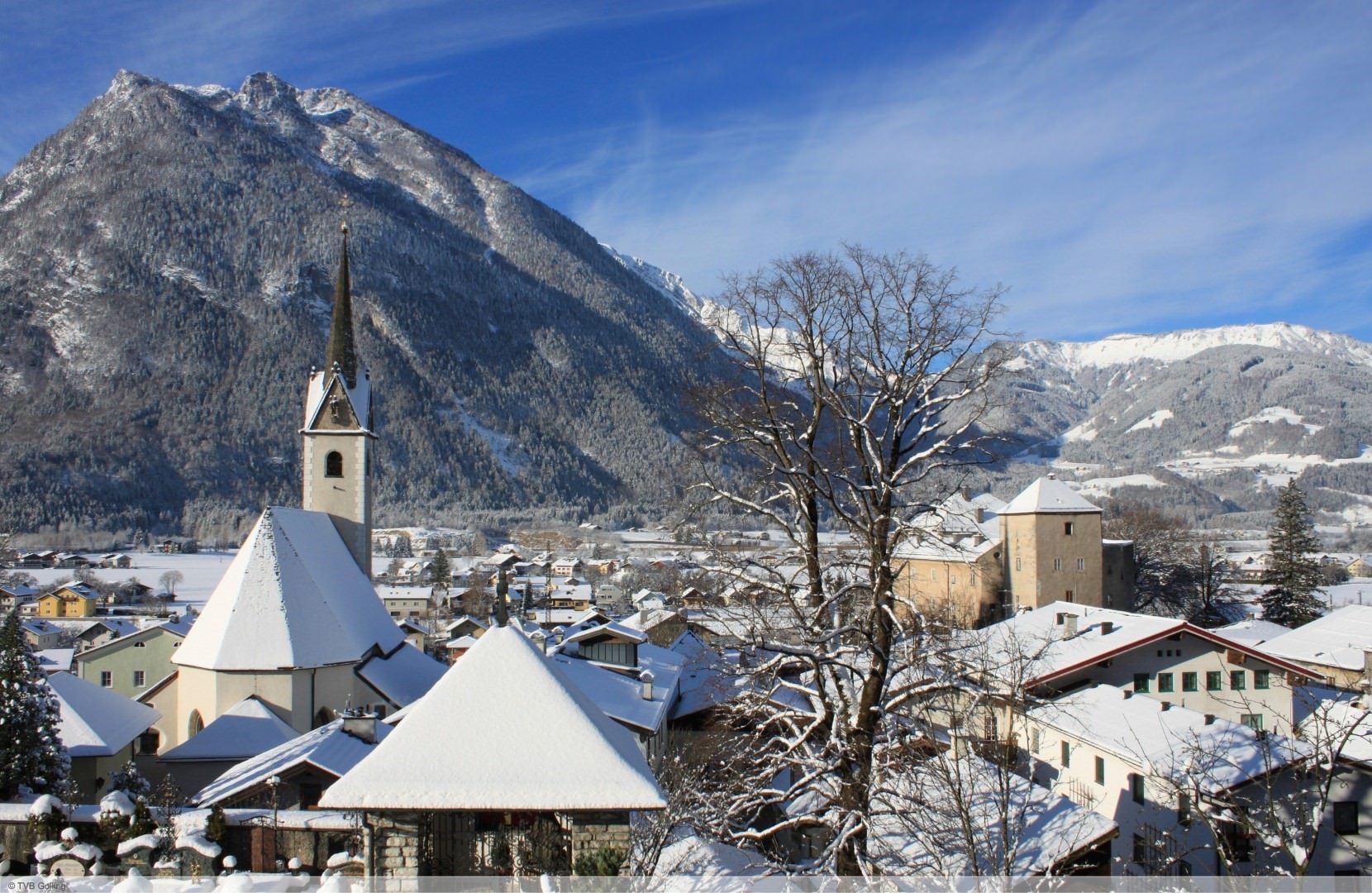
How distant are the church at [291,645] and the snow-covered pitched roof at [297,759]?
2.64 m

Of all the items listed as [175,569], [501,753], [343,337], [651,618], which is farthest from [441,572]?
[501,753]

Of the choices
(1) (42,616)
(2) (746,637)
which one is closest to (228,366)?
(1) (42,616)

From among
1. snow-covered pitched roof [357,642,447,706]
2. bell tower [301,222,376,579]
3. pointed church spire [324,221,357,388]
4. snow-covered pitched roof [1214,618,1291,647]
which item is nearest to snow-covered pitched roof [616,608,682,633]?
bell tower [301,222,376,579]

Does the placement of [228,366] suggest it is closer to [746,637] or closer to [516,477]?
[516,477]

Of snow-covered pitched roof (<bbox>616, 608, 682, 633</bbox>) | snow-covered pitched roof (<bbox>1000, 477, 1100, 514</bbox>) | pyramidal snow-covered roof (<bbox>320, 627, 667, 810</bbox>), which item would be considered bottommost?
snow-covered pitched roof (<bbox>616, 608, 682, 633</bbox>)

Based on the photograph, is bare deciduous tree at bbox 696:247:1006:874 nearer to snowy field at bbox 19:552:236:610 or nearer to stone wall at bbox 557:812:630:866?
stone wall at bbox 557:812:630:866

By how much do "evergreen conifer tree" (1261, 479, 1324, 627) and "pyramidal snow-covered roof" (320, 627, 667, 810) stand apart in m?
50.3

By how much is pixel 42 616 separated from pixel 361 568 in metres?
60.2

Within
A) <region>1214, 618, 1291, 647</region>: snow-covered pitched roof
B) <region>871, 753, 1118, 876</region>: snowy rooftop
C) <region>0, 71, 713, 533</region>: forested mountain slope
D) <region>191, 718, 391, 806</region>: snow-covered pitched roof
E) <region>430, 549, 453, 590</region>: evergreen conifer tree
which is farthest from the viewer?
<region>0, 71, 713, 533</region>: forested mountain slope

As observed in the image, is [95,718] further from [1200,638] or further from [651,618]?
[1200,638]

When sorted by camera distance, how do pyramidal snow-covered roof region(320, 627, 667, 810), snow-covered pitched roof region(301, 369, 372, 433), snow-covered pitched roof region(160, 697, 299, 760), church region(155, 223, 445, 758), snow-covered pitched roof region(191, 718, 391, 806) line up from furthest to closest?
1. snow-covered pitched roof region(301, 369, 372, 433)
2. church region(155, 223, 445, 758)
3. snow-covered pitched roof region(160, 697, 299, 760)
4. snow-covered pitched roof region(191, 718, 391, 806)
5. pyramidal snow-covered roof region(320, 627, 667, 810)

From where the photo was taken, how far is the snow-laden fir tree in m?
17.2

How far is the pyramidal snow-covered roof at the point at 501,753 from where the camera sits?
965 cm

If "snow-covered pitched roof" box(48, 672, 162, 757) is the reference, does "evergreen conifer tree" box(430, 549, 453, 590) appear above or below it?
below
